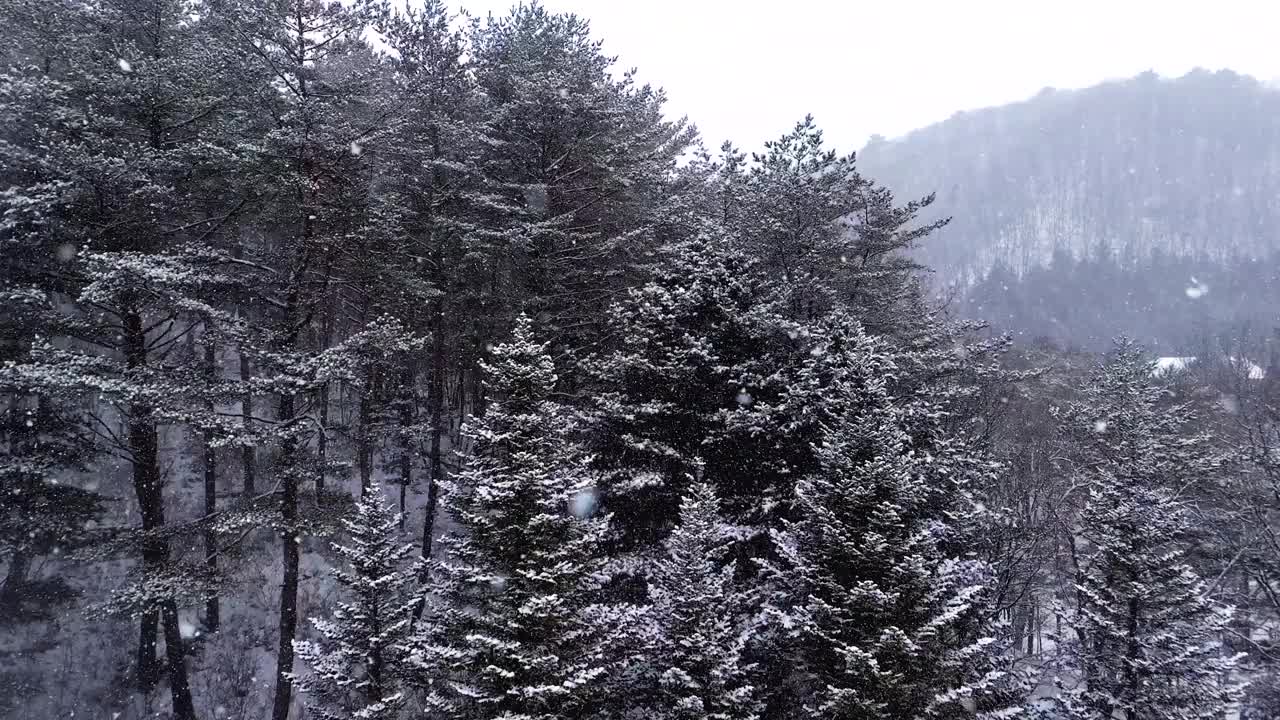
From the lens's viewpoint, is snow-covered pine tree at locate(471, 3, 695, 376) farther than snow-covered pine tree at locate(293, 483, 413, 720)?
Yes

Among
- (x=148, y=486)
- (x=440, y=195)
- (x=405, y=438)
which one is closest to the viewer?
(x=148, y=486)

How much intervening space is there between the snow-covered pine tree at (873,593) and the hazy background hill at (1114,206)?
8248 cm

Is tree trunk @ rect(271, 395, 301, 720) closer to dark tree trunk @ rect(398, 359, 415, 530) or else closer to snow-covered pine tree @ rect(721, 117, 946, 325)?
dark tree trunk @ rect(398, 359, 415, 530)

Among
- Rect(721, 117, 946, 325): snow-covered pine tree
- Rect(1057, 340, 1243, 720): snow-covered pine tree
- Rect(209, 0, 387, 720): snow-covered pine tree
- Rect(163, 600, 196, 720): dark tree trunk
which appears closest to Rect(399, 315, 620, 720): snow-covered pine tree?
Rect(209, 0, 387, 720): snow-covered pine tree

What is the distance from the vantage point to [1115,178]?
127625 mm

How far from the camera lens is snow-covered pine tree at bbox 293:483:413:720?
9188 mm

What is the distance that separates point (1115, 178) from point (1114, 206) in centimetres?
1225

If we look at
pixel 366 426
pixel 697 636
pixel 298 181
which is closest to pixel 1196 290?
pixel 697 636

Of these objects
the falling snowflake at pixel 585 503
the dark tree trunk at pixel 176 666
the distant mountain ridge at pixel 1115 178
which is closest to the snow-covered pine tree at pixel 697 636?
the falling snowflake at pixel 585 503

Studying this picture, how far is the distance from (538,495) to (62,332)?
11117mm

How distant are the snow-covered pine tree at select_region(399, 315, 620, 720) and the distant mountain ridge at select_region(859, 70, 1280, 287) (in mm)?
107460

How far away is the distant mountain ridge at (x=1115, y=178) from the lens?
111625mm

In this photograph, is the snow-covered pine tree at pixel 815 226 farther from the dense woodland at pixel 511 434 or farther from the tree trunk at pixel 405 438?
the tree trunk at pixel 405 438

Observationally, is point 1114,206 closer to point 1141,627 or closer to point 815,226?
point 815,226
